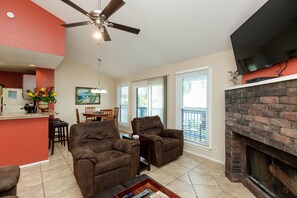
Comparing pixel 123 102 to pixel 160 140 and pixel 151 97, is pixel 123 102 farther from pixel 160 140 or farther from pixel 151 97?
pixel 160 140

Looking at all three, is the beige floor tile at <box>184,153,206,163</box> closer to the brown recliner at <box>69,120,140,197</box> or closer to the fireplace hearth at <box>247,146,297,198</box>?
the fireplace hearth at <box>247,146,297,198</box>

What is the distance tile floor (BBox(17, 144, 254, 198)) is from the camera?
2.07 m

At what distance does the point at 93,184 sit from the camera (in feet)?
6.34

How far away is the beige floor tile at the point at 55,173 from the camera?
2494 mm

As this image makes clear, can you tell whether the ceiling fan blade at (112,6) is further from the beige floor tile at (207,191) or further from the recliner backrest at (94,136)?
the beige floor tile at (207,191)

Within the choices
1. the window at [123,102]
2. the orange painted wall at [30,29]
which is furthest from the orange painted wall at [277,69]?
the window at [123,102]

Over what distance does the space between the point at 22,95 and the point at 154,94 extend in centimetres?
418

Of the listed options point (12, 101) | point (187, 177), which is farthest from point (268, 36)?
point (12, 101)

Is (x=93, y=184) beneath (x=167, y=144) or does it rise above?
beneath

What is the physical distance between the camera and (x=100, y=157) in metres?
2.20

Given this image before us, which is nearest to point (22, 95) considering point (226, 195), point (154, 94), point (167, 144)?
point (154, 94)

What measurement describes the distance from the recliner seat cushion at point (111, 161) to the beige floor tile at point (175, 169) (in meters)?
0.89

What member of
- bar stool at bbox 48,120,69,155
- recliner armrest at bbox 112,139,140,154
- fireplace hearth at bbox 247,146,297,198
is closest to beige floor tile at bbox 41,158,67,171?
bar stool at bbox 48,120,69,155

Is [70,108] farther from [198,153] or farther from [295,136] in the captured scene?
[295,136]
